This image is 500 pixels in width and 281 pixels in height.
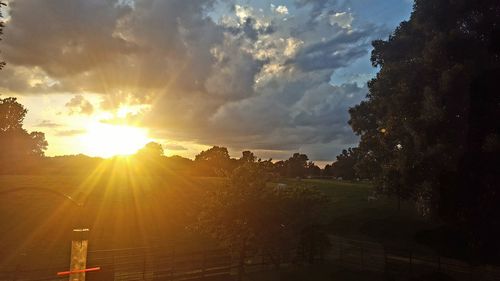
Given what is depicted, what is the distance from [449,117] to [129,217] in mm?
30799

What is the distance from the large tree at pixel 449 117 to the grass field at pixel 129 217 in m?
8.05

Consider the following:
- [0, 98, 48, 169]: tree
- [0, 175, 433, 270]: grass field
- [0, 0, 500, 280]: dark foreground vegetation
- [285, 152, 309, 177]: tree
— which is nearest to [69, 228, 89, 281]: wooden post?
[0, 0, 500, 280]: dark foreground vegetation

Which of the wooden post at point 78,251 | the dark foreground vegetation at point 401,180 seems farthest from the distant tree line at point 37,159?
the wooden post at point 78,251

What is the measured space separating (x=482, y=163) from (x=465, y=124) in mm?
3952

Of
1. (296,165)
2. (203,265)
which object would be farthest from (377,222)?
(296,165)

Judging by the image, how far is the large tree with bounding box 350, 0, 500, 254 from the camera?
23.5m

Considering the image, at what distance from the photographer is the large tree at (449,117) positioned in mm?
23531

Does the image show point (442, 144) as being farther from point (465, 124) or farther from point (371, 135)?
point (371, 135)

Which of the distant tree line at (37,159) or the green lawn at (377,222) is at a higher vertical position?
the distant tree line at (37,159)

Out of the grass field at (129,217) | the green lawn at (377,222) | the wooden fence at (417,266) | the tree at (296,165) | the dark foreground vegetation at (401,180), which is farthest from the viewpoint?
the tree at (296,165)

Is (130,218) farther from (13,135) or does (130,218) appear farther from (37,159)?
(13,135)

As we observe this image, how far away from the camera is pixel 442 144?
27.0 m

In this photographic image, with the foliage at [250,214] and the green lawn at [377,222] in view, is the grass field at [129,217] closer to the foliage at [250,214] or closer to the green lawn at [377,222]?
the green lawn at [377,222]

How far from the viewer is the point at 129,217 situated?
4284cm
